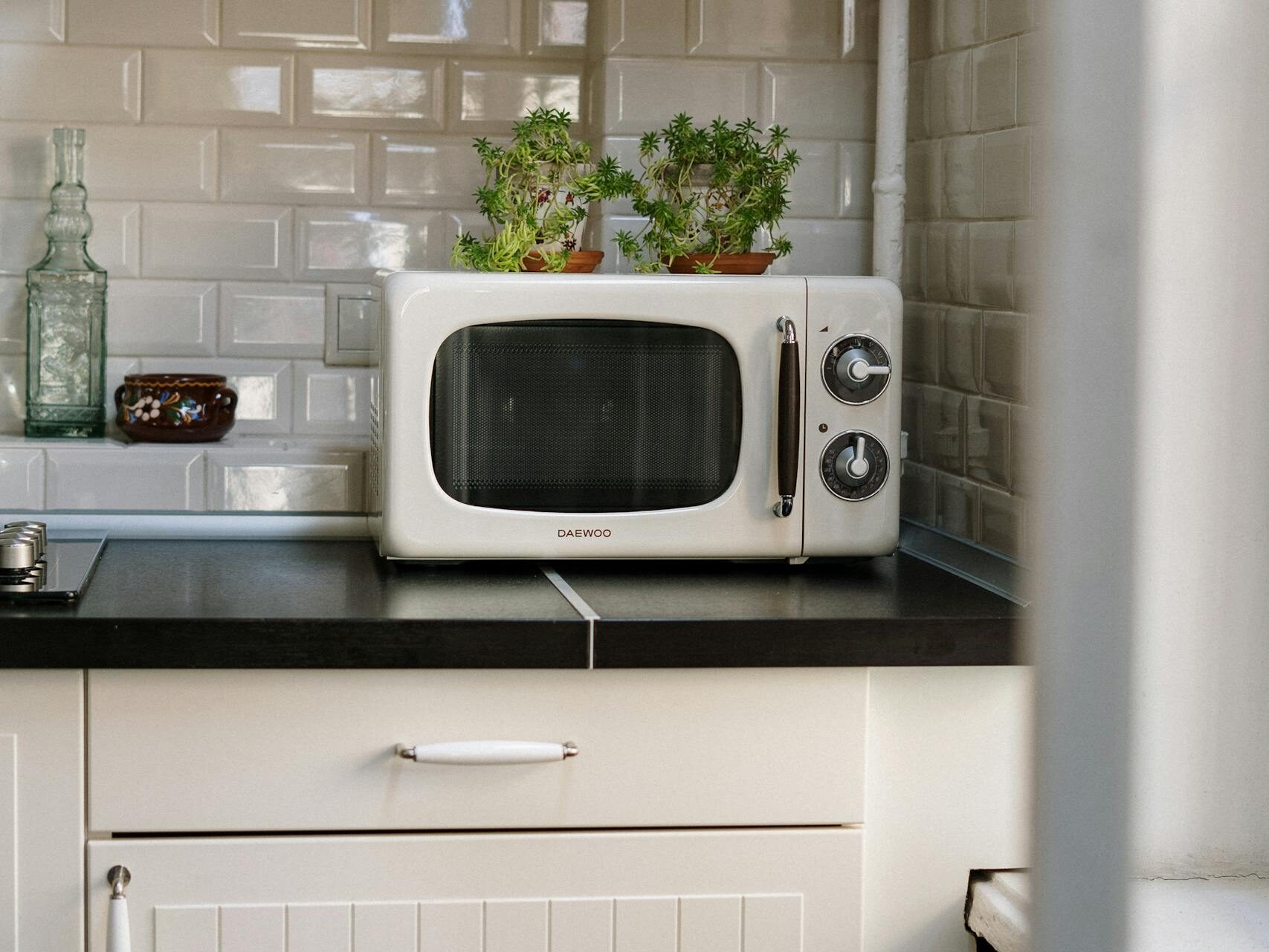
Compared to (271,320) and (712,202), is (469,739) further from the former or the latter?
(271,320)

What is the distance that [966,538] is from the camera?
150cm

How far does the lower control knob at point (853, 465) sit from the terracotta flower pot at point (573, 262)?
0.31 meters

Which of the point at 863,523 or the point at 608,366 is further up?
the point at 608,366

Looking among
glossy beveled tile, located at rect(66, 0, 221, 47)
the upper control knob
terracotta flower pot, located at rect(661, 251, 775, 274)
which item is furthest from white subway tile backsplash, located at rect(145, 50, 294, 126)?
the upper control knob

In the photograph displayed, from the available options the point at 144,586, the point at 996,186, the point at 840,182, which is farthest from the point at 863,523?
the point at 144,586

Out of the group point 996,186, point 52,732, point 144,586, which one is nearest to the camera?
point 52,732

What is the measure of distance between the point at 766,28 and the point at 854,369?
22.0 inches

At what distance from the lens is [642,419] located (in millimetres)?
1336

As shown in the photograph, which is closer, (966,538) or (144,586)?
(144,586)

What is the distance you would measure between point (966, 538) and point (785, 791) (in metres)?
0.46

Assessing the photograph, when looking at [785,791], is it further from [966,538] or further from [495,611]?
[966,538]

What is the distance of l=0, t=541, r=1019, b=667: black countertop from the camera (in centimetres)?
108

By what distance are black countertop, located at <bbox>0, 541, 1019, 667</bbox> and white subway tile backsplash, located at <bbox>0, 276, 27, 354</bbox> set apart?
548 millimetres

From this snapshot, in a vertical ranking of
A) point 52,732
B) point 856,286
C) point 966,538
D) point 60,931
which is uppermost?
point 856,286
